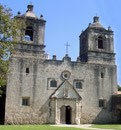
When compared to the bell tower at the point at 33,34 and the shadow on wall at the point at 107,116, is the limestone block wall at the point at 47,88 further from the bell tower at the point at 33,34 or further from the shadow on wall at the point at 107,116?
the bell tower at the point at 33,34

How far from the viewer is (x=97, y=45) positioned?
35.8 metres

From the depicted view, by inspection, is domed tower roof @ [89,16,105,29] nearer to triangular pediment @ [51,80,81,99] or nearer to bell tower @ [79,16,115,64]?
bell tower @ [79,16,115,64]

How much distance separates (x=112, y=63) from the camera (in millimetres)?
35469

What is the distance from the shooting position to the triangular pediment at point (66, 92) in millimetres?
32438

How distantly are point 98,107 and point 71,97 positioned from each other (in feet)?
11.7

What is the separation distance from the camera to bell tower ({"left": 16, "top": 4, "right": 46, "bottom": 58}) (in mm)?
33188

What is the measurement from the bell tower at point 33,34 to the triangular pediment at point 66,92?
4.12 m

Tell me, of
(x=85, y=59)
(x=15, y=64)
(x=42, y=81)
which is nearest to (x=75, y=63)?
(x=85, y=59)

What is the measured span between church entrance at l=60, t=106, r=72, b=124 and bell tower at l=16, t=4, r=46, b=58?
646 centimetres

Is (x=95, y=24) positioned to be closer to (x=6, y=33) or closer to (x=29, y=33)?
(x=29, y=33)

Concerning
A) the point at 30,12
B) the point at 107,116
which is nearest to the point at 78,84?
the point at 107,116

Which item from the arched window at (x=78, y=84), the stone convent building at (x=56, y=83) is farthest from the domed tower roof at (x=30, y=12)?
the arched window at (x=78, y=84)

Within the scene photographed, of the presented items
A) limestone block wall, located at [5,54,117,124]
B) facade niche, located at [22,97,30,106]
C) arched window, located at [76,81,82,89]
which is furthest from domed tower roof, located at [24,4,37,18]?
facade niche, located at [22,97,30,106]

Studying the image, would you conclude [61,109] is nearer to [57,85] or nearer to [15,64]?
[57,85]
